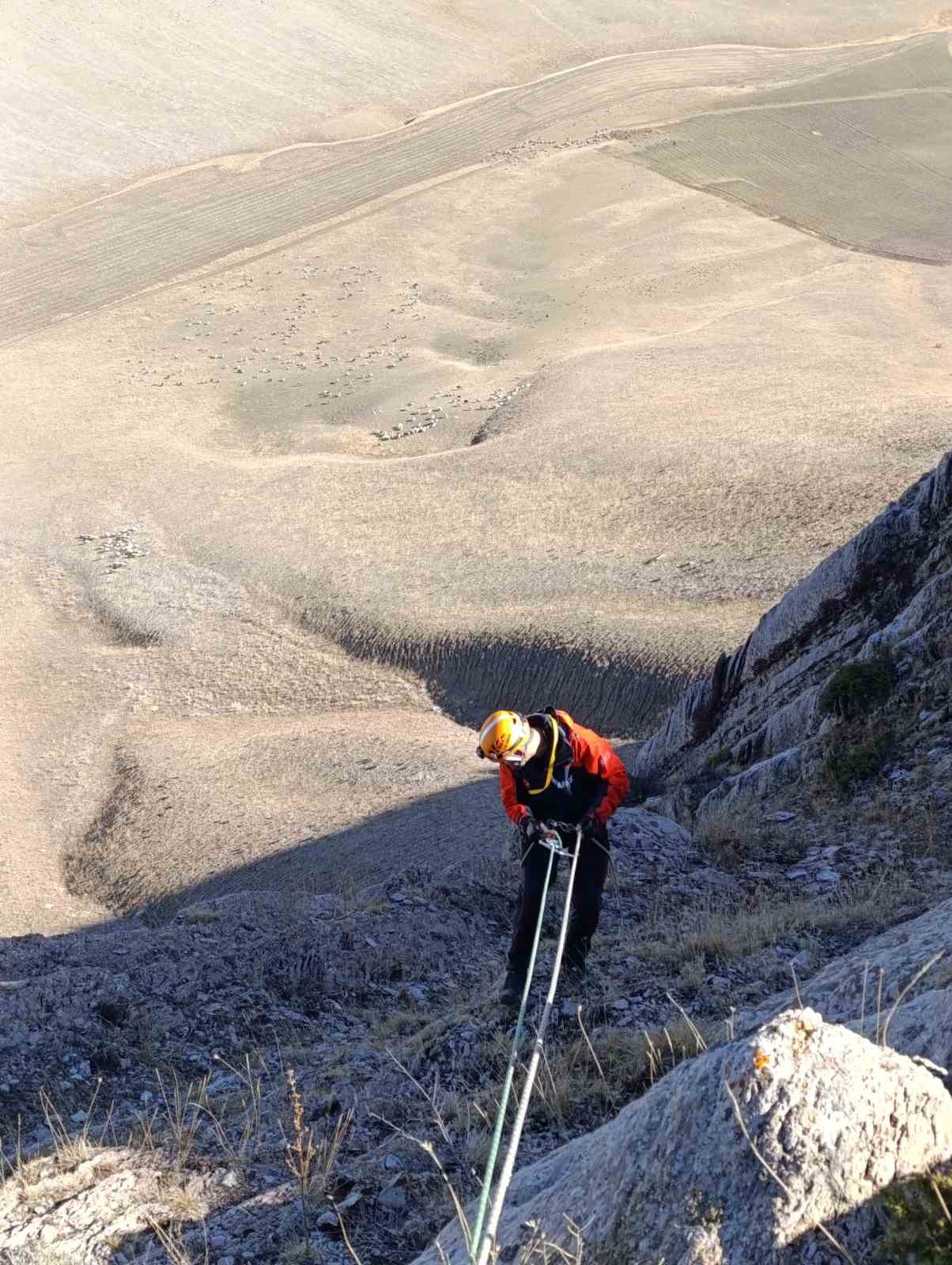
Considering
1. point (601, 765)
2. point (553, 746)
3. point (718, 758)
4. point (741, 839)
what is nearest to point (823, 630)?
point (718, 758)

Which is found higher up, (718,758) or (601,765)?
(601,765)

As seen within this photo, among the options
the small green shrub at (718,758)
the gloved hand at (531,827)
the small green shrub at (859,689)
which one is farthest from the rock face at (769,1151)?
the small green shrub at (718,758)

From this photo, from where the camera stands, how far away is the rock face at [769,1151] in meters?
3.93

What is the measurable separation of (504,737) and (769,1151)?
3.63 metres

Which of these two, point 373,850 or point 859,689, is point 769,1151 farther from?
point 373,850

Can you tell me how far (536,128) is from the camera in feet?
220

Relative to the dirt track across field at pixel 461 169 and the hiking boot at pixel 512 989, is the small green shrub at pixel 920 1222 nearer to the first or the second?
the hiking boot at pixel 512 989

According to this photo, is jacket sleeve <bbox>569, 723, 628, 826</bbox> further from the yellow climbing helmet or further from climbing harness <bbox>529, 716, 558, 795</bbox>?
the yellow climbing helmet

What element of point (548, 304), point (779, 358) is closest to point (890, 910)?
point (779, 358)

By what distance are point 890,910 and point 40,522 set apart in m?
25.6

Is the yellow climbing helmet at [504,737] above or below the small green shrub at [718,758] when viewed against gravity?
above

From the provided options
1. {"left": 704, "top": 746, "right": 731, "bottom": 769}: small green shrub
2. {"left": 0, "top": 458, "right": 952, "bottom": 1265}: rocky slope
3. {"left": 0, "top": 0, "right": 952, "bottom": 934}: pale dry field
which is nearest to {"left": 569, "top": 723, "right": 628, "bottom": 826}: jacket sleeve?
{"left": 0, "top": 458, "right": 952, "bottom": 1265}: rocky slope

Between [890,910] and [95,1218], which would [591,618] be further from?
[95,1218]

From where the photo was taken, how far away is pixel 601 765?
789 centimetres
